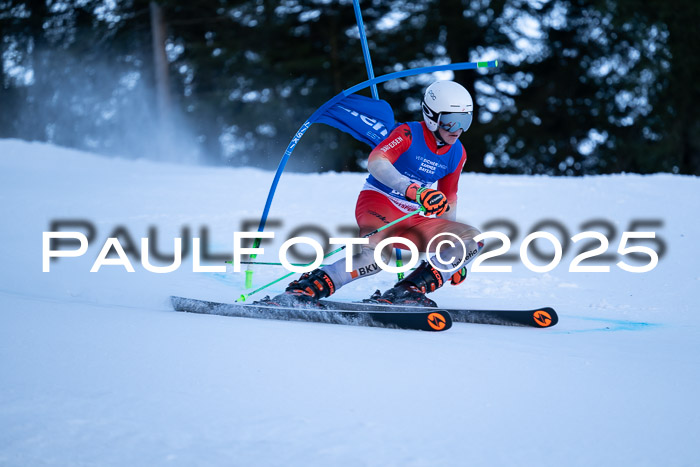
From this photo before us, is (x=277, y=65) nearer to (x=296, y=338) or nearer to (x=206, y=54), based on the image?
(x=206, y=54)

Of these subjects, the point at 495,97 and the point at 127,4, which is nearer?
the point at 495,97

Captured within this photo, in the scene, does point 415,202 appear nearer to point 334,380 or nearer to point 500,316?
point 500,316

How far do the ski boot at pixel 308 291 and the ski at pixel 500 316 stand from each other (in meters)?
0.09

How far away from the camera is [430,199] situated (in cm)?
427

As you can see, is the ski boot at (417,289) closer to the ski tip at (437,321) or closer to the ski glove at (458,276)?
the ski glove at (458,276)

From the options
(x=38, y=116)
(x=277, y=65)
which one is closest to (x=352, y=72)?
(x=277, y=65)

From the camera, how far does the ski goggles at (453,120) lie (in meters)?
4.48

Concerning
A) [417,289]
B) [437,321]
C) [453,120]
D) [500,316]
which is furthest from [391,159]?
[500,316]

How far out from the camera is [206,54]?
20125mm

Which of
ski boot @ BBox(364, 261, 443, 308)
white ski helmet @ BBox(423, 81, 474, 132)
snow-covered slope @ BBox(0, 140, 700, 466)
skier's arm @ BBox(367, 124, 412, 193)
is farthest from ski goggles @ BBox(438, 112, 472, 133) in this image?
snow-covered slope @ BBox(0, 140, 700, 466)

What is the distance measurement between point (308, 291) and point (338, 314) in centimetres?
33

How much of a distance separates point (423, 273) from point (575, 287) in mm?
2252

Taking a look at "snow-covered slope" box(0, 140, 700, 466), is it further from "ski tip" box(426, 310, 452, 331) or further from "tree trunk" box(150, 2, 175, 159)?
"tree trunk" box(150, 2, 175, 159)

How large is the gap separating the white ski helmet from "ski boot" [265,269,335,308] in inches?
45.2
